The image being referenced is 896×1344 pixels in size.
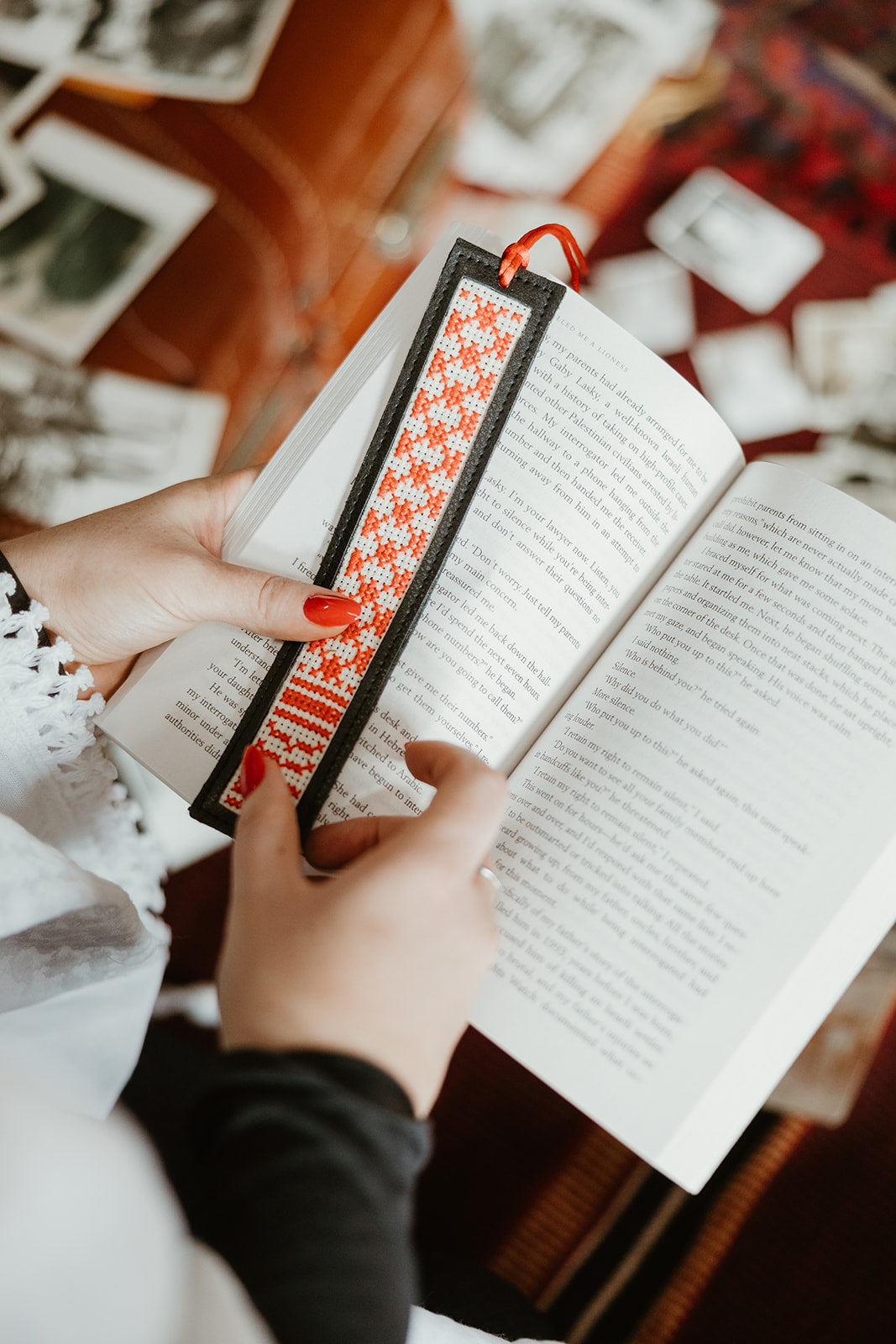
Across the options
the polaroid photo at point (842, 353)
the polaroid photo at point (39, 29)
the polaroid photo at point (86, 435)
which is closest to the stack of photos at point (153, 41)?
the polaroid photo at point (39, 29)

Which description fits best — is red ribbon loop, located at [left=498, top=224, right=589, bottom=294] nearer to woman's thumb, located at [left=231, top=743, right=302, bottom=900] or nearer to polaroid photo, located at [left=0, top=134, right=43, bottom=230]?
woman's thumb, located at [left=231, top=743, right=302, bottom=900]

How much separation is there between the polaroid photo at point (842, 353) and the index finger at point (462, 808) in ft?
2.69

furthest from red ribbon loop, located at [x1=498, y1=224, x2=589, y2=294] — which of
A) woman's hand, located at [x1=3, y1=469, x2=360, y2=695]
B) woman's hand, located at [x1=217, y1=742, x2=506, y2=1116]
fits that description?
woman's hand, located at [x1=217, y1=742, x2=506, y2=1116]

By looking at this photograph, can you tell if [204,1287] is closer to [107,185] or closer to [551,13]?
[107,185]

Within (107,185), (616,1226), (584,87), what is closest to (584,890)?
(616,1226)

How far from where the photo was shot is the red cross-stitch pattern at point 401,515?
56cm

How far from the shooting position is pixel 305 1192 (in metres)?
0.35

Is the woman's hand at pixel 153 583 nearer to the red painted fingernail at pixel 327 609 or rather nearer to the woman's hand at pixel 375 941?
the red painted fingernail at pixel 327 609

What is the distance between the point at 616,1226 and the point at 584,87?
4.71 ft

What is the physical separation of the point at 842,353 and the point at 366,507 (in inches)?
31.7

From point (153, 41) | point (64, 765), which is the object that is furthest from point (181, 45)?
point (64, 765)

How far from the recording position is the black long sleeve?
343 mm

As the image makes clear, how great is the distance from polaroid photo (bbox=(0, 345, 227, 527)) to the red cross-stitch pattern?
16.8 inches

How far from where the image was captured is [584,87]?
3.82 ft
